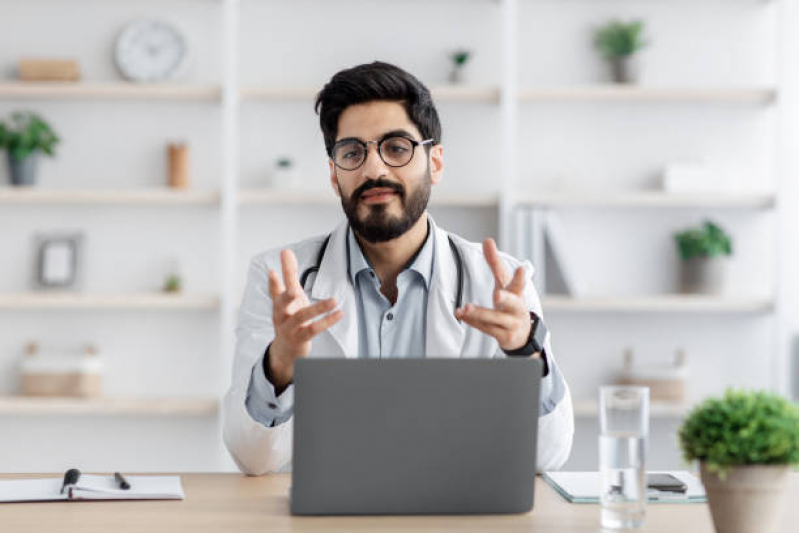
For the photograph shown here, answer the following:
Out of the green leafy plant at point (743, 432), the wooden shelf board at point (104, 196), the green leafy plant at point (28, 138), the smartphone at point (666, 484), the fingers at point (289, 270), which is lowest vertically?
the smartphone at point (666, 484)

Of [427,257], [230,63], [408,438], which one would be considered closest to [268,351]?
[408,438]

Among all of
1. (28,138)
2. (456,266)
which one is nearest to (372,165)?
(456,266)

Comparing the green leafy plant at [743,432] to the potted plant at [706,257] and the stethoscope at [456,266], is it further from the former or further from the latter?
the potted plant at [706,257]

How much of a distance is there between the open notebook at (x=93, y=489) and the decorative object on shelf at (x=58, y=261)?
2.04 metres

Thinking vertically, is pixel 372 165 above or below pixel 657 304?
above

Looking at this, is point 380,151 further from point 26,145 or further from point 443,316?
point 26,145

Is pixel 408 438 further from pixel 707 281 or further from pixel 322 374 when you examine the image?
pixel 707 281

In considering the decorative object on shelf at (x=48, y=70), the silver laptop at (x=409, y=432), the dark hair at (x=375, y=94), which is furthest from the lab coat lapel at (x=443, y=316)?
the decorative object on shelf at (x=48, y=70)

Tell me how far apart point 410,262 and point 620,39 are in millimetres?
1725

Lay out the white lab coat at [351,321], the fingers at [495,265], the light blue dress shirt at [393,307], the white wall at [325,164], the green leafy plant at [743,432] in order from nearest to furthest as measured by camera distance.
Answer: the green leafy plant at [743,432] → the fingers at [495,265] → the white lab coat at [351,321] → the light blue dress shirt at [393,307] → the white wall at [325,164]

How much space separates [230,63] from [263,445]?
2.03 meters

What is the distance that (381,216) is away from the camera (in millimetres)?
2027

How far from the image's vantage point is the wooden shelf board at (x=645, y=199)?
3.36 meters

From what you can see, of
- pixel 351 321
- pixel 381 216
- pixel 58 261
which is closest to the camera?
pixel 351 321
